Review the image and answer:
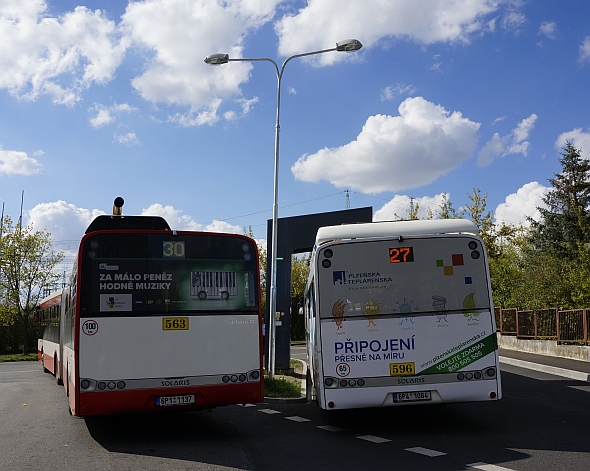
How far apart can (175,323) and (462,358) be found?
13.3 feet

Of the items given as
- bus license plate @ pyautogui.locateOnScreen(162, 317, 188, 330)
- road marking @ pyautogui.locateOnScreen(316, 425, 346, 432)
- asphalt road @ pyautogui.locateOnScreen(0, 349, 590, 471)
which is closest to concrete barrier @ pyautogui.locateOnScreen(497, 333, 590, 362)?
asphalt road @ pyautogui.locateOnScreen(0, 349, 590, 471)

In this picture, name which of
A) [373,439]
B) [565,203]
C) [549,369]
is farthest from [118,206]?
[565,203]

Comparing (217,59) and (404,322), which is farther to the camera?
(217,59)

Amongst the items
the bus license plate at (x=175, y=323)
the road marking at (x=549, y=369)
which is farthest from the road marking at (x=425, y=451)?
the road marking at (x=549, y=369)

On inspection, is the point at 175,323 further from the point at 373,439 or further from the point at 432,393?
the point at 432,393

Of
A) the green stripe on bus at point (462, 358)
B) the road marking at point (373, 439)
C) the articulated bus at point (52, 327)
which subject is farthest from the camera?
the articulated bus at point (52, 327)

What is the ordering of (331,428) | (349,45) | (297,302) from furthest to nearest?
(297,302), (349,45), (331,428)

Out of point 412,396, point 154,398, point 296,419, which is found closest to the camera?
point 154,398

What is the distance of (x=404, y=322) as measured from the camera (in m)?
9.62

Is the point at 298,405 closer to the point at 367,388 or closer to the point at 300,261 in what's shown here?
the point at 367,388

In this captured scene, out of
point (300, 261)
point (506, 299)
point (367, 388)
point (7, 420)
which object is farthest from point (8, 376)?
point (300, 261)

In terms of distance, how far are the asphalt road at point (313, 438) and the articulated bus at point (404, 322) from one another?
66 cm

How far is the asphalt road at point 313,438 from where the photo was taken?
779 centimetres

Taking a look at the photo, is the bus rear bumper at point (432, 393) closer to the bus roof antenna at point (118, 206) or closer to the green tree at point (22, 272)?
the bus roof antenna at point (118, 206)
